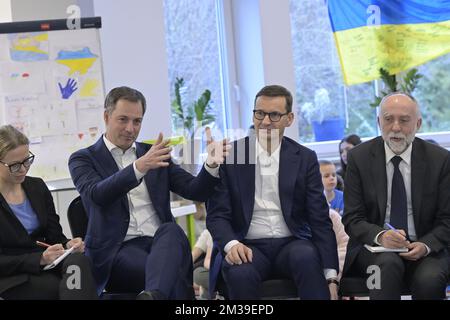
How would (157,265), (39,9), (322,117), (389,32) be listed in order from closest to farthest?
1. (157,265)
2. (39,9)
3. (389,32)
4. (322,117)

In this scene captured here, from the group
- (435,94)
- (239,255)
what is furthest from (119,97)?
(435,94)

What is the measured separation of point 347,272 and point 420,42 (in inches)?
155

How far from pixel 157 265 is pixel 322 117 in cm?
451

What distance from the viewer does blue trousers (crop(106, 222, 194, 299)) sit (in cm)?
321

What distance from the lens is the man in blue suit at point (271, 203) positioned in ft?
11.5

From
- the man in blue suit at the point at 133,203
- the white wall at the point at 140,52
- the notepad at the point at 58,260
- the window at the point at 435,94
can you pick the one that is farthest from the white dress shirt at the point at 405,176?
the window at the point at 435,94

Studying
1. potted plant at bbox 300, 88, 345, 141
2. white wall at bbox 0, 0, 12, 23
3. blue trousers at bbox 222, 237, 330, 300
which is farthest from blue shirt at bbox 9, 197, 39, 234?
potted plant at bbox 300, 88, 345, 141

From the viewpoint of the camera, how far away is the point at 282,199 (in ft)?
12.0

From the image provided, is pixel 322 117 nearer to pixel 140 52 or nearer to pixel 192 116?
pixel 192 116

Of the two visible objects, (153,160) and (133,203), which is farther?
(133,203)

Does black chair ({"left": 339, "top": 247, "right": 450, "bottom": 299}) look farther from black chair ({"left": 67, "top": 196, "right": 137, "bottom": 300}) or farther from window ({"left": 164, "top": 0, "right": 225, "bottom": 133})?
window ({"left": 164, "top": 0, "right": 225, "bottom": 133})

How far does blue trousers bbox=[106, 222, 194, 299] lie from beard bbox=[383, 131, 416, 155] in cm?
111

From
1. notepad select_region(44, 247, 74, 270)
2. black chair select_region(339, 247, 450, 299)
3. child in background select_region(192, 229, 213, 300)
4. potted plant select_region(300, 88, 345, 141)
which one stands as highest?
potted plant select_region(300, 88, 345, 141)
